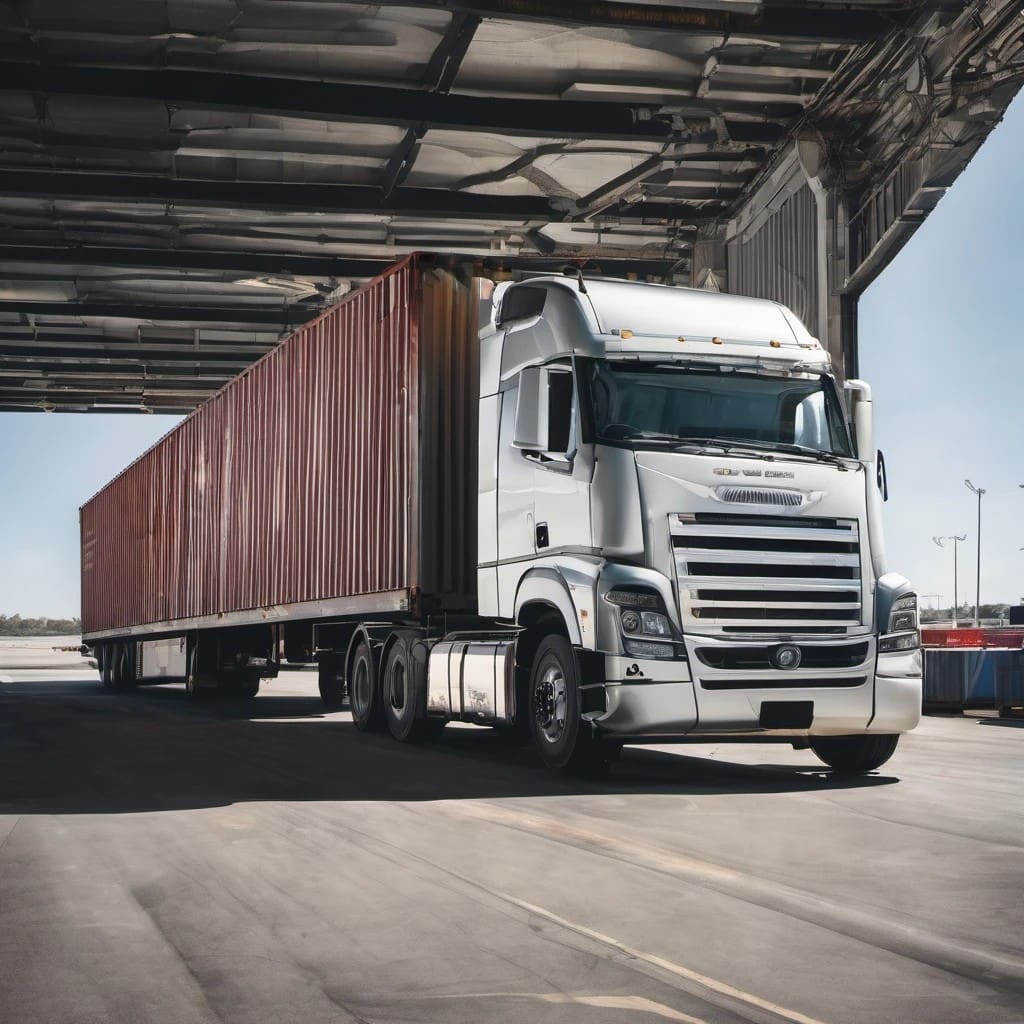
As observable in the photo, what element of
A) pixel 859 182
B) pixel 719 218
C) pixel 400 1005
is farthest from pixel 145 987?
pixel 719 218

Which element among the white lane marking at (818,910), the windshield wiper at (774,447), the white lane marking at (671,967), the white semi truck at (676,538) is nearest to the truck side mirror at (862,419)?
the white semi truck at (676,538)

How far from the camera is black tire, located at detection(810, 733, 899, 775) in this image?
38.9 feet

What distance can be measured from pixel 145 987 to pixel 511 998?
1.27 metres

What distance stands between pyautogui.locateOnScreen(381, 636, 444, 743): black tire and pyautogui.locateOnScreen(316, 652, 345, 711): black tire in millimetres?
2477

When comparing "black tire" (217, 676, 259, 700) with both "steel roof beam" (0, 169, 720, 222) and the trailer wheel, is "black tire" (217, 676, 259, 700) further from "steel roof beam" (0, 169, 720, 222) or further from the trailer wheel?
the trailer wheel

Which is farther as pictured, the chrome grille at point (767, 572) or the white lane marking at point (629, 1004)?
the chrome grille at point (767, 572)

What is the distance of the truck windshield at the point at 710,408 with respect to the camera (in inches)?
434

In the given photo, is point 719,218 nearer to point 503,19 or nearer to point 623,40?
point 623,40

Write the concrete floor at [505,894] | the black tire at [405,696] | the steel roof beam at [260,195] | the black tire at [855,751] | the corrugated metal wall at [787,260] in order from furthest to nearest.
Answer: the steel roof beam at [260,195] < the corrugated metal wall at [787,260] < the black tire at [405,696] < the black tire at [855,751] < the concrete floor at [505,894]

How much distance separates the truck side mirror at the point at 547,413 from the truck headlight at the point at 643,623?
1.27 metres

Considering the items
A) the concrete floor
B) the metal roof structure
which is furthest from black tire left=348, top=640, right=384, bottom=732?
the metal roof structure

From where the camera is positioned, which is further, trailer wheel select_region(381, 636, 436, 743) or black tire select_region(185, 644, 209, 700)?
black tire select_region(185, 644, 209, 700)

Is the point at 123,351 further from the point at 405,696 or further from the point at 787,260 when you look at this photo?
the point at 405,696

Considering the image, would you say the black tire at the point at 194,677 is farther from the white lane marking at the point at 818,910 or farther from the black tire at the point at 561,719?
the white lane marking at the point at 818,910
